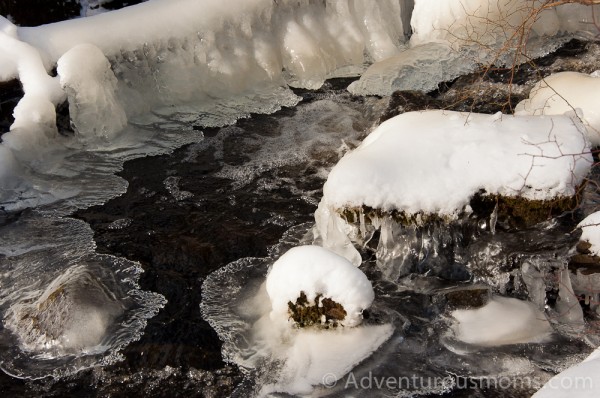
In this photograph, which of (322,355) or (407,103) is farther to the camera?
(407,103)

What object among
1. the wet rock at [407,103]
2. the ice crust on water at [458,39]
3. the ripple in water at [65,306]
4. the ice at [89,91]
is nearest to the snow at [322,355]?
the ripple in water at [65,306]

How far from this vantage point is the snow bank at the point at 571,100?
234 inches

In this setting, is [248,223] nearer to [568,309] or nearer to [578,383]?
[568,309]

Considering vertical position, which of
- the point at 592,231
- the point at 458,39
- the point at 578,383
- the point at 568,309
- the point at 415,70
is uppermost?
the point at 458,39

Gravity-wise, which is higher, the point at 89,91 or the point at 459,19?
the point at 89,91

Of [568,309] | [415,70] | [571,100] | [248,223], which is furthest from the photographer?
[415,70]

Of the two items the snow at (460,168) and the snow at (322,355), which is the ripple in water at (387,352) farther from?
the snow at (460,168)

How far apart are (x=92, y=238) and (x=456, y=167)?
271 centimetres

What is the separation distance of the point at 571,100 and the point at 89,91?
4.15 meters

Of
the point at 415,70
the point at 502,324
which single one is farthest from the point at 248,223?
the point at 415,70

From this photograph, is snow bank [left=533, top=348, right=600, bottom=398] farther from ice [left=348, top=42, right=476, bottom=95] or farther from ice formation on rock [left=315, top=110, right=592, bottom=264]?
ice [left=348, top=42, right=476, bottom=95]

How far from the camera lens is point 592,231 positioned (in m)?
4.75

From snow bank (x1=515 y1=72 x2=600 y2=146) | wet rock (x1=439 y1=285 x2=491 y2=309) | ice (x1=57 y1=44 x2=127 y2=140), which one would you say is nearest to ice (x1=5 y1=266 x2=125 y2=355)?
wet rock (x1=439 y1=285 x2=491 y2=309)

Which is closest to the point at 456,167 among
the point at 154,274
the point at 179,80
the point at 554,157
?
the point at 554,157
